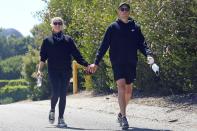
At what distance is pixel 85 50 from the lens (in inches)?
667

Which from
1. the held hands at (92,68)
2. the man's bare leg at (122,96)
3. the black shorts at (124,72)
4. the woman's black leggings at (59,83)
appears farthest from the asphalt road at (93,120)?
the held hands at (92,68)

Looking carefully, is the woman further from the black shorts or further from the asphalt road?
A: the black shorts

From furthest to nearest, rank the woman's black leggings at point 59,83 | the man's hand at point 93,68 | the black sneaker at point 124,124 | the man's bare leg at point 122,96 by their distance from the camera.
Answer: the woman's black leggings at point 59,83, the man's hand at point 93,68, the man's bare leg at point 122,96, the black sneaker at point 124,124

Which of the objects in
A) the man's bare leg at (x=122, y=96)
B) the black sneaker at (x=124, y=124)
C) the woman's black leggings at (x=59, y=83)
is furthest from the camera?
the woman's black leggings at (x=59, y=83)

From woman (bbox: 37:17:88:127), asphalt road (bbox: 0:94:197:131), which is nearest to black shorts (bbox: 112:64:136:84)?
asphalt road (bbox: 0:94:197:131)

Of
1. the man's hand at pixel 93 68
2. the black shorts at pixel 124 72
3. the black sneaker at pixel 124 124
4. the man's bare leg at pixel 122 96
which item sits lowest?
the black sneaker at pixel 124 124

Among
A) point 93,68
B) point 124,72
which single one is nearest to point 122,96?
point 124,72

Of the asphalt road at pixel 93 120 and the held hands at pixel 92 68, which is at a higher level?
the held hands at pixel 92 68

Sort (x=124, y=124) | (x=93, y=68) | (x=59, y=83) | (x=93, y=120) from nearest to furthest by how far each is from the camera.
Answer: (x=124, y=124), (x=93, y=68), (x=59, y=83), (x=93, y=120)

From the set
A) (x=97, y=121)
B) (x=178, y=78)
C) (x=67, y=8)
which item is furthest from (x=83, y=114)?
(x=67, y=8)

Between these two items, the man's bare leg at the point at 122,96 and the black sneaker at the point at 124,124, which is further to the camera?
the man's bare leg at the point at 122,96

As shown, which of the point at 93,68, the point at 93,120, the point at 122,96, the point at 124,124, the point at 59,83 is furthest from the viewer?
the point at 93,120

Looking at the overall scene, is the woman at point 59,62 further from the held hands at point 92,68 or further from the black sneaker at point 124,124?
the black sneaker at point 124,124

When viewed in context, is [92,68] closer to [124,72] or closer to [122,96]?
[124,72]
